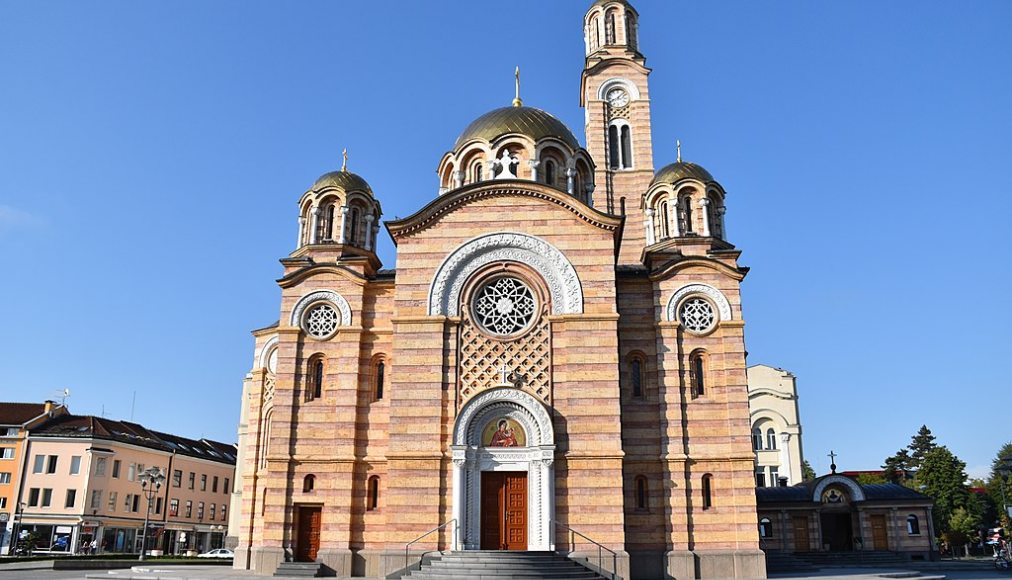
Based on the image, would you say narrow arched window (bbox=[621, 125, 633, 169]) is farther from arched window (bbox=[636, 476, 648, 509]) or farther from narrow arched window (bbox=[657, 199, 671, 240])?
arched window (bbox=[636, 476, 648, 509])

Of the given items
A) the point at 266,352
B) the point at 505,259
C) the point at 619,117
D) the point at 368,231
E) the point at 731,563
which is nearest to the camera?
the point at 731,563

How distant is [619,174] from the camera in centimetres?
3077

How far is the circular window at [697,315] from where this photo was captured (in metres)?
22.1

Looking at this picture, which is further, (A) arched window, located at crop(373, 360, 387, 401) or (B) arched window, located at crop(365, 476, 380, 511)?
(A) arched window, located at crop(373, 360, 387, 401)

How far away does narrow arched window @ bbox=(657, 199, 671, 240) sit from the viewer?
2505cm

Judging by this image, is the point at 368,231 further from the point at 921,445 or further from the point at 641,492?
the point at 921,445

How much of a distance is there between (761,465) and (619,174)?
23.4 m

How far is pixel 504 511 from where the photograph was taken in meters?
20.3

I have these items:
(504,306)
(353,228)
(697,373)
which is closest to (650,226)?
(697,373)

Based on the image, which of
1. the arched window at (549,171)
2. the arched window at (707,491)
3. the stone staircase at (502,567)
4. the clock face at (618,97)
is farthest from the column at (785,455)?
the stone staircase at (502,567)

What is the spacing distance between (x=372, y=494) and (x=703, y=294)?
1113cm

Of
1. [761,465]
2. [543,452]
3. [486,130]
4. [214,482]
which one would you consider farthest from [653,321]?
[214,482]

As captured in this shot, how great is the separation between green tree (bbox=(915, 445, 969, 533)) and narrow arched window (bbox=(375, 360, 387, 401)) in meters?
35.6

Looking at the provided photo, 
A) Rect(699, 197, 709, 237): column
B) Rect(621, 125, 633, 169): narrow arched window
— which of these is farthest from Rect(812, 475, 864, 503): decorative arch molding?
Rect(621, 125, 633, 169): narrow arched window
